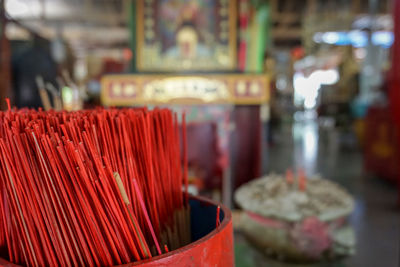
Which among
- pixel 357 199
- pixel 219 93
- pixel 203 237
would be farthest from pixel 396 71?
pixel 203 237

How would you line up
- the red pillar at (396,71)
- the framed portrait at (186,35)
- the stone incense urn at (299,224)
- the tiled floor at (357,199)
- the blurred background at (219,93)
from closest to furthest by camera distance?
the stone incense urn at (299,224), the tiled floor at (357,199), the blurred background at (219,93), the red pillar at (396,71), the framed portrait at (186,35)

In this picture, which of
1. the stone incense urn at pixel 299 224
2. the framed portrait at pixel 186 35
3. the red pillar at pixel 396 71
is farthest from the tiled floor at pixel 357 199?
the framed portrait at pixel 186 35

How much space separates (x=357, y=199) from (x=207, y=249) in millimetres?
2377

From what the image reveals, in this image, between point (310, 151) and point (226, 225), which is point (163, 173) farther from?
point (310, 151)

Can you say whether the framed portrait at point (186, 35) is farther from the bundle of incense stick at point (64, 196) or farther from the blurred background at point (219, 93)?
the bundle of incense stick at point (64, 196)

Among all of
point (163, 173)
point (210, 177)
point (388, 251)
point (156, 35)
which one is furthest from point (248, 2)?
point (163, 173)

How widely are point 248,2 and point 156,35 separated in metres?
0.66

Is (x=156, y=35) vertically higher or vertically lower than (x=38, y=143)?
higher

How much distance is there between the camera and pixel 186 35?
7.48 feet

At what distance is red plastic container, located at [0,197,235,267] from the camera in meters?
0.32

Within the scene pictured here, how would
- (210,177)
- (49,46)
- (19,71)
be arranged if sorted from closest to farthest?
1. (210,177)
2. (19,71)
3. (49,46)

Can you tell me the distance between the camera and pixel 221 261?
373mm

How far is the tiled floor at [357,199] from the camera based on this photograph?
1.43 metres

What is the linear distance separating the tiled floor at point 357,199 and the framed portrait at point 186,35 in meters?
1.18
